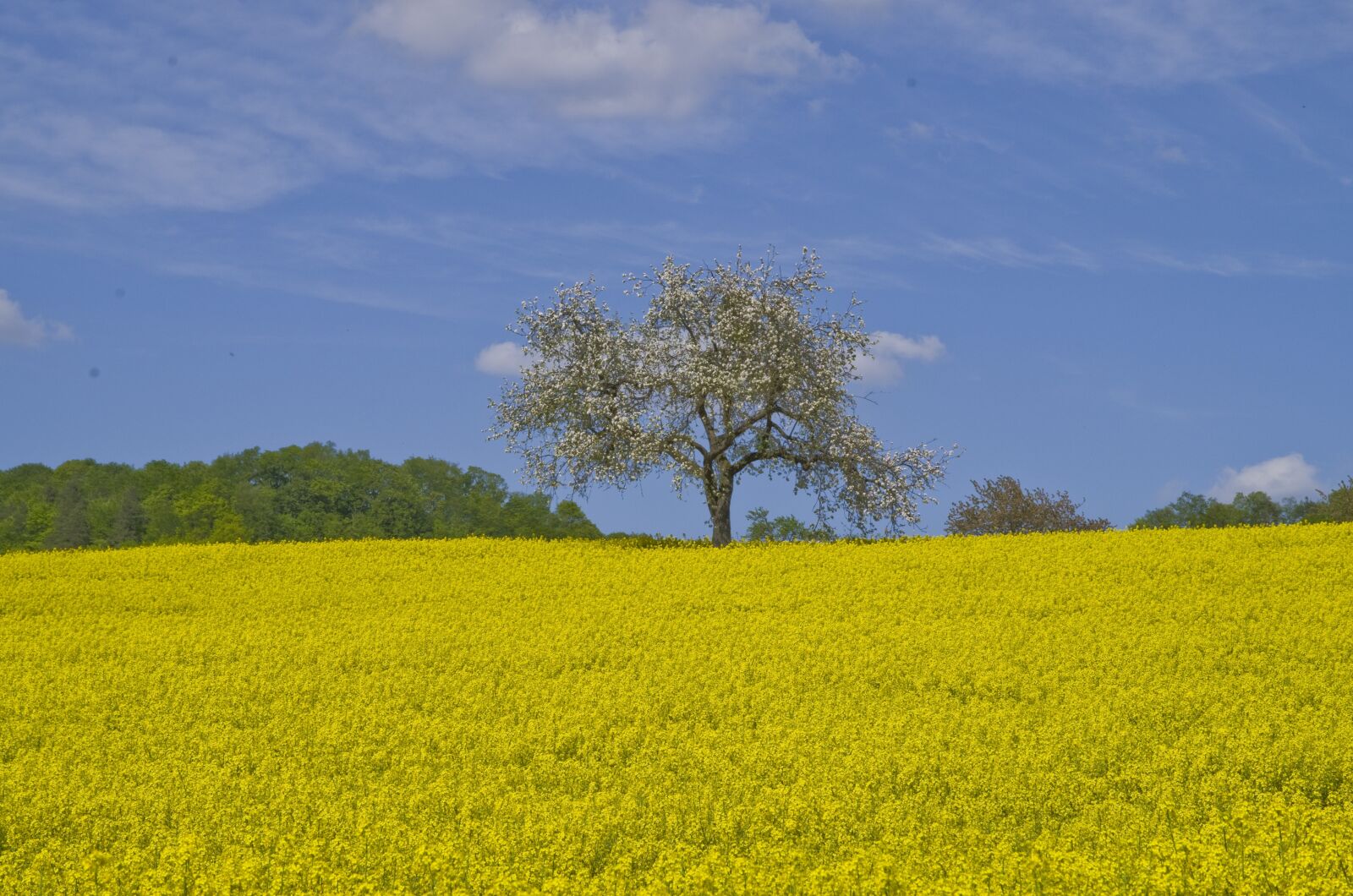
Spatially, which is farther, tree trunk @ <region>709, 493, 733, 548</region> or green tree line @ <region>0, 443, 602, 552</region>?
green tree line @ <region>0, 443, 602, 552</region>

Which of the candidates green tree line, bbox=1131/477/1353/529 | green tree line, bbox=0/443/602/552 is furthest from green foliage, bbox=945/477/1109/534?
green tree line, bbox=0/443/602/552

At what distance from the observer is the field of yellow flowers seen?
32.0 ft

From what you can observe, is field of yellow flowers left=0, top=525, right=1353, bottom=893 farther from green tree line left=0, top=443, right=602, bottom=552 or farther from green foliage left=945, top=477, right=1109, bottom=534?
green tree line left=0, top=443, right=602, bottom=552

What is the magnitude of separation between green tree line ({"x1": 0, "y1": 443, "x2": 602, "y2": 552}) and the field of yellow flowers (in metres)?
39.1

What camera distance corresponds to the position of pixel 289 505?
68.9 m

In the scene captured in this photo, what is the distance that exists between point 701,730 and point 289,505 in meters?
59.1

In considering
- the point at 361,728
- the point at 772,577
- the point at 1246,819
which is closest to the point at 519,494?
the point at 772,577

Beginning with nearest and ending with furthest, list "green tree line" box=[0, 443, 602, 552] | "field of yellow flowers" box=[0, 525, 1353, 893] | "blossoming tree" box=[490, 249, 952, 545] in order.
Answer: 1. "field of yellow flowers" box=[0, 525, 1353, 893]
2. "blossoming tree" box=[490, 249, 952, 545]
3. "green tree line" box=[0, 443, 602, 552]

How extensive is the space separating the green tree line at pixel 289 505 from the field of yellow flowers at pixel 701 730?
39.1 m

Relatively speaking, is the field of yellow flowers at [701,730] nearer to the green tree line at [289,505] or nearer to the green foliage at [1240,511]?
the green foliage at [1240,511]

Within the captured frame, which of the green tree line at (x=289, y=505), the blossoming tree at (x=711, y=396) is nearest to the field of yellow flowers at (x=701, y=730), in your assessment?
the blossoming tree at (x=711, y=396)

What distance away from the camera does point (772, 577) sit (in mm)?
26250

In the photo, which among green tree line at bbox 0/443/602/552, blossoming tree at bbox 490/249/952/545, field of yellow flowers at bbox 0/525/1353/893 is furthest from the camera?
green tree line at bbox 0/443/602/552

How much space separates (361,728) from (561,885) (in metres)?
6.70
